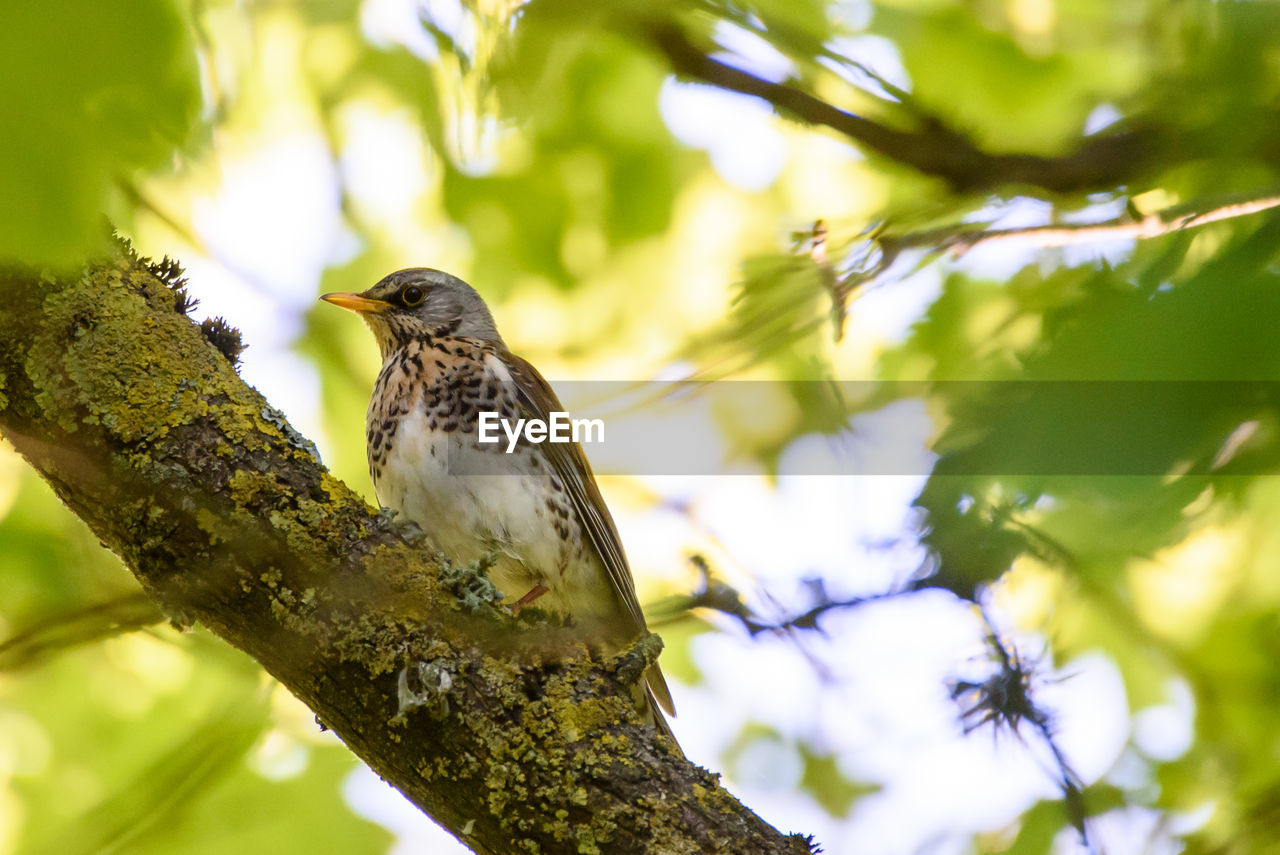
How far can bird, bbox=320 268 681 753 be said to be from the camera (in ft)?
12.8

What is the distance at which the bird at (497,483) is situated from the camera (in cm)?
389

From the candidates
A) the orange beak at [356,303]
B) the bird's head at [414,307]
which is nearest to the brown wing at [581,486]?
the bird's head at [414,307]

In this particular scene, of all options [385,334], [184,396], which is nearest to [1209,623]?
[184,396]

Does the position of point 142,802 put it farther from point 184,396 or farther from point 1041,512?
point 1041,512

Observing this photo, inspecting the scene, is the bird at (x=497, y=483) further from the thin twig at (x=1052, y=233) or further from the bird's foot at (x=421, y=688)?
the thin twig at (x=1052, y=233)

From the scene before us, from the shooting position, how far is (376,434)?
4055mm

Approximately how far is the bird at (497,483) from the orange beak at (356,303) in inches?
12.0

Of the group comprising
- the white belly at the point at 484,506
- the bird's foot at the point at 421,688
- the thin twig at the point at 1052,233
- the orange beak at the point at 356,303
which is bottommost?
the bird's foot at the point at 421,688

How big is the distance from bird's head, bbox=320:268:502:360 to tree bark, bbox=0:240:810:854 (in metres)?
2.29

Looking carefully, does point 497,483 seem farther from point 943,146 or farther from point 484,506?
point 943,146

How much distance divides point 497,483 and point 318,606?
1755mm

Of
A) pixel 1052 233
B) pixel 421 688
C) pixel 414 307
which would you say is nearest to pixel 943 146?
pixel 1052 233

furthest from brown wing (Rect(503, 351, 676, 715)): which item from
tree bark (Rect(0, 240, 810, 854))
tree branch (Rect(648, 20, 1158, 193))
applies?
tree branch (Rect(648, 20, 1158, 193))

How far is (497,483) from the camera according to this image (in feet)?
13.0
